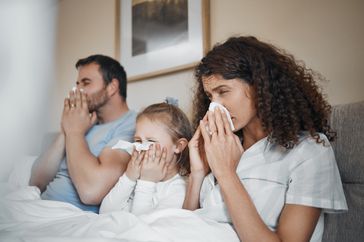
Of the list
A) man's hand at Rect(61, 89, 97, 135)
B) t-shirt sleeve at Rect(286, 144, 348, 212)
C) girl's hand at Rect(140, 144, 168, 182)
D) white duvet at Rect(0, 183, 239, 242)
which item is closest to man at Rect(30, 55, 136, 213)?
man's hand at Rect(61, 89, 97, 135)

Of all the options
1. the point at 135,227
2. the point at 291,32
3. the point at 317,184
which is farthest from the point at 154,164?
the point at 291,32

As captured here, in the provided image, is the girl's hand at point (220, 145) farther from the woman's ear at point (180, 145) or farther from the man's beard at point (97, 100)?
the man's beard at point (97, 100)

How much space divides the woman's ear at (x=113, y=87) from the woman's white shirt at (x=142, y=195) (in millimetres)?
344

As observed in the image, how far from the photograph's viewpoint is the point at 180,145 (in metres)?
0.80

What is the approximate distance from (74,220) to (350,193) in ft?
1.67

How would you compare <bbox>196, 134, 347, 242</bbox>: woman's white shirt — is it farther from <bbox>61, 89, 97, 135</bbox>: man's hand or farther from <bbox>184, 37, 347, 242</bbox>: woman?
<bbox>61, 89, 97, 135</bbox>: man's hand

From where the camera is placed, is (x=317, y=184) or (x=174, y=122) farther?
(x=174, y=122)

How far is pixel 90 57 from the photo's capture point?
965 mm

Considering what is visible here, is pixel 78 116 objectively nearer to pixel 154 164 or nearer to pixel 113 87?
pixel 113 87

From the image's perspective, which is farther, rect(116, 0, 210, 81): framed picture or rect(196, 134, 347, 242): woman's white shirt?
rect(116, 0, 210, 81): framed picture

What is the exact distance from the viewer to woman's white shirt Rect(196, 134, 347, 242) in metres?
0.51

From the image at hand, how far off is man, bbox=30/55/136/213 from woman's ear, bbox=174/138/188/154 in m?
0.13

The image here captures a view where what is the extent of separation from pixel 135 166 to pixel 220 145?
0.77 feet

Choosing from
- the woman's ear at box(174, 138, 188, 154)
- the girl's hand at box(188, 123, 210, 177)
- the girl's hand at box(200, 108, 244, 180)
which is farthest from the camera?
the woman's ear at box(174, 138, 188, 154)
